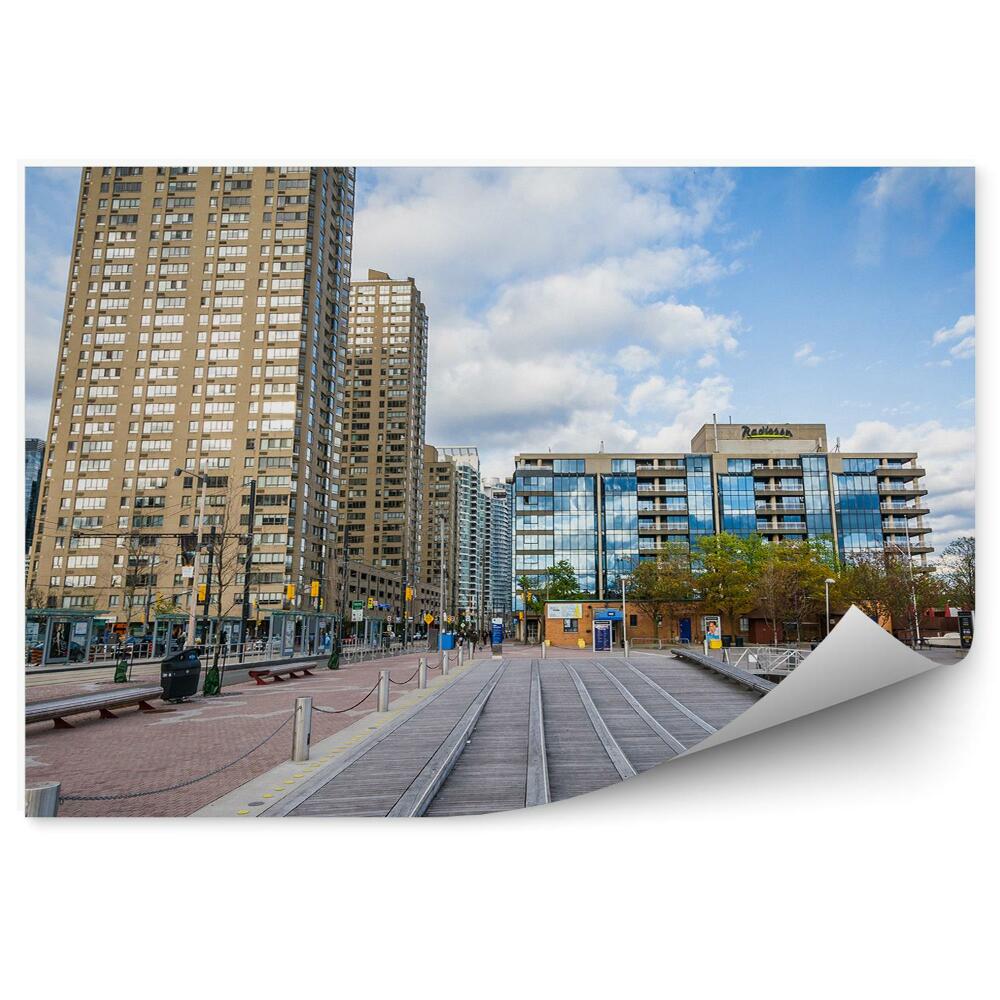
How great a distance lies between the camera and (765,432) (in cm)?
1210

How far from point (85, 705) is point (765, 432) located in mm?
11915

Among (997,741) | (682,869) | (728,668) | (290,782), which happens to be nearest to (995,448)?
(997,741)

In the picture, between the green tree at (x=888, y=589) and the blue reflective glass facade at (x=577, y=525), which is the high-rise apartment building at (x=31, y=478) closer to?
the green tree at (x=888, y=589)

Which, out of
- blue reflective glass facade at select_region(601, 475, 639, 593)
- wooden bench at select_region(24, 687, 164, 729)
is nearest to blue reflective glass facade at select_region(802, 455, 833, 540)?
wooden bench at select_region(24, 687, 164, 729)

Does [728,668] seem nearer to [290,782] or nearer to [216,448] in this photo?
[290,782]

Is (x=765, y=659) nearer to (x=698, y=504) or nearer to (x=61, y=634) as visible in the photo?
(x=61, y=634)

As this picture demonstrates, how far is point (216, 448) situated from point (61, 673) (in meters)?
5.58

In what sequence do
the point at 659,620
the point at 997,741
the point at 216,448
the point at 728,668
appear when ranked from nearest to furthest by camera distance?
1. the point at 728,668
2. the point at 997,741
3. the point at 216,448
4. the point at 659,620

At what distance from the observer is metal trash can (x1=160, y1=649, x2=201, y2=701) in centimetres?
1282

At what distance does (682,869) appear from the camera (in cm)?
666

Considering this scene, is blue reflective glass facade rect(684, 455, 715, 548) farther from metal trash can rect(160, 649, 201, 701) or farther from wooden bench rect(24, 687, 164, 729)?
wooden bench rect(24, 687, 164, 729)

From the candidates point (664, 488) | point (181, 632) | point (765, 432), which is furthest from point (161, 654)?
point (664, 488)

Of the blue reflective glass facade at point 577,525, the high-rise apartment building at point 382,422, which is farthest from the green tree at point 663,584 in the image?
the high-rise apartment building at point 382,422

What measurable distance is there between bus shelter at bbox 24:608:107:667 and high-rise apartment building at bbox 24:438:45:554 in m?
5.74
